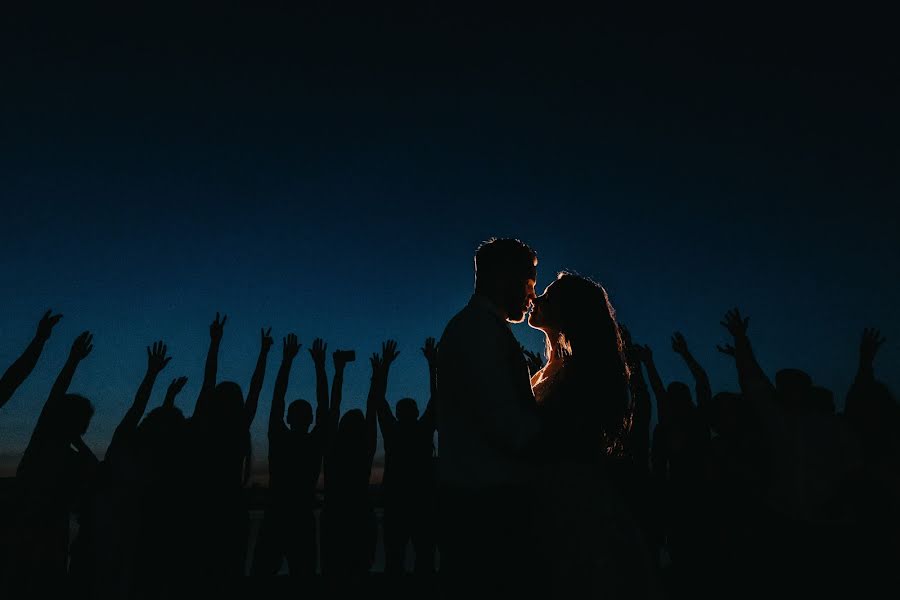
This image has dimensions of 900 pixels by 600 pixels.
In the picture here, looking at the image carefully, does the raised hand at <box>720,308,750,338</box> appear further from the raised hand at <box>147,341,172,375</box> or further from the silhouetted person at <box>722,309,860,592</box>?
the raised hand at <box>147,341,172,375</box>

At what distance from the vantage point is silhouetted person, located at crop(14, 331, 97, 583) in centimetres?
374

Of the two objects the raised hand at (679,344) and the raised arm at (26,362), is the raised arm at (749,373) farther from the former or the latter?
the raised arm at (26,362)

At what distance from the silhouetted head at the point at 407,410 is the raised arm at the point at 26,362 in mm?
3357

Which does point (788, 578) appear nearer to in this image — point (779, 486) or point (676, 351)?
point (779, 486)

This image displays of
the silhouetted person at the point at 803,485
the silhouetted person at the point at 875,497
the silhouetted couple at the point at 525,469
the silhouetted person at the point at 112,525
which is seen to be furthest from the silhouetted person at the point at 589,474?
the silhouetted person at the point at 112,525

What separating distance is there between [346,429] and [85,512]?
2.33 meters

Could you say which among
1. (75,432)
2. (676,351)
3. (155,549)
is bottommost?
(155,549)

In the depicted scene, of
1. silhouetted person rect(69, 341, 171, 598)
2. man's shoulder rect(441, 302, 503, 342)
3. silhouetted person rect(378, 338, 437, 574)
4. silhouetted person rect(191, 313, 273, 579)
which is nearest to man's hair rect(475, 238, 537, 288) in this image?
man's shoulder rect(441, 302, 503, 342)

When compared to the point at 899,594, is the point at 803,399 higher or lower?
higher

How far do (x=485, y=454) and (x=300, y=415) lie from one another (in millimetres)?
4000

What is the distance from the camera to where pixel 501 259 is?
2.38 metres

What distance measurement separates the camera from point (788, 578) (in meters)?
3.34

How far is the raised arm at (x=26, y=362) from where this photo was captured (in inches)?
144

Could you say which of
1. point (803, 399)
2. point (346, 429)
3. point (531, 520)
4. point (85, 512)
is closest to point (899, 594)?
point (803, 399)
